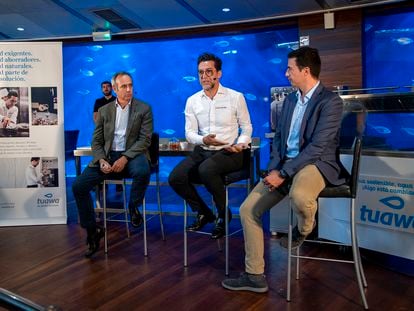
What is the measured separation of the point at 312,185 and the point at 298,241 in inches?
14.6

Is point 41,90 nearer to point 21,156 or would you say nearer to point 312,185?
point 21,156

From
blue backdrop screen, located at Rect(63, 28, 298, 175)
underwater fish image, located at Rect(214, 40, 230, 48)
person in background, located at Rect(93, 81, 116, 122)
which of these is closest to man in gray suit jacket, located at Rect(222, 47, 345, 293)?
person in background, located at Rect(93, 81, 116, 122)

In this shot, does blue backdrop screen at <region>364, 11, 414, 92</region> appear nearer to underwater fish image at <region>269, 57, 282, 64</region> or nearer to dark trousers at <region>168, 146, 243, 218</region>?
underwater fish image at <region>269, 57, 282, 64</region>

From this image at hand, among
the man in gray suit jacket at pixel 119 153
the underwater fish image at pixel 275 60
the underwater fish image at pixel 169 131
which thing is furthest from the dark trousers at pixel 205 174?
the underwater fish image at pixel 169 131

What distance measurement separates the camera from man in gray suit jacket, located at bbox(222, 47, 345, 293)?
99.7 inches

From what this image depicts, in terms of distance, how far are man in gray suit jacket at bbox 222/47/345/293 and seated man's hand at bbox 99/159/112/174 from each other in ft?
4.27

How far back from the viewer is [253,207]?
2.75 meters

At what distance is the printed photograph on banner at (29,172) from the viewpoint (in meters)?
4.61

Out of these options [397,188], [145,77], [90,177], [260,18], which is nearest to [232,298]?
[397,188]

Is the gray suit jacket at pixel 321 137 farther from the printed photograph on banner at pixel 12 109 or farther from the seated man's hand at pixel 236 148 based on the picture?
the printed photograph on banner at pixel 12 109

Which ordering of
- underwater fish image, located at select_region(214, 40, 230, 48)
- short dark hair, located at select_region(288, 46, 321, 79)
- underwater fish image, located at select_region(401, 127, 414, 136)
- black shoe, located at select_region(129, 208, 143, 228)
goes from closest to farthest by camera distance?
short dark hair, located at select_region(288, 46, 321, 79), underwater fish image, located at select_region(401, 127, 414, 136), black shoe, located at select_region(129, 208, 143, 228), underwater fish image, located at select_region(214, 40, 230, 48)

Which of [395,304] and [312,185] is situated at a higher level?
[312,185]

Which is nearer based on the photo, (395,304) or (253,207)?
(395,304)

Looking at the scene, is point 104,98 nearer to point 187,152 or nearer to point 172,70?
point 172,70
